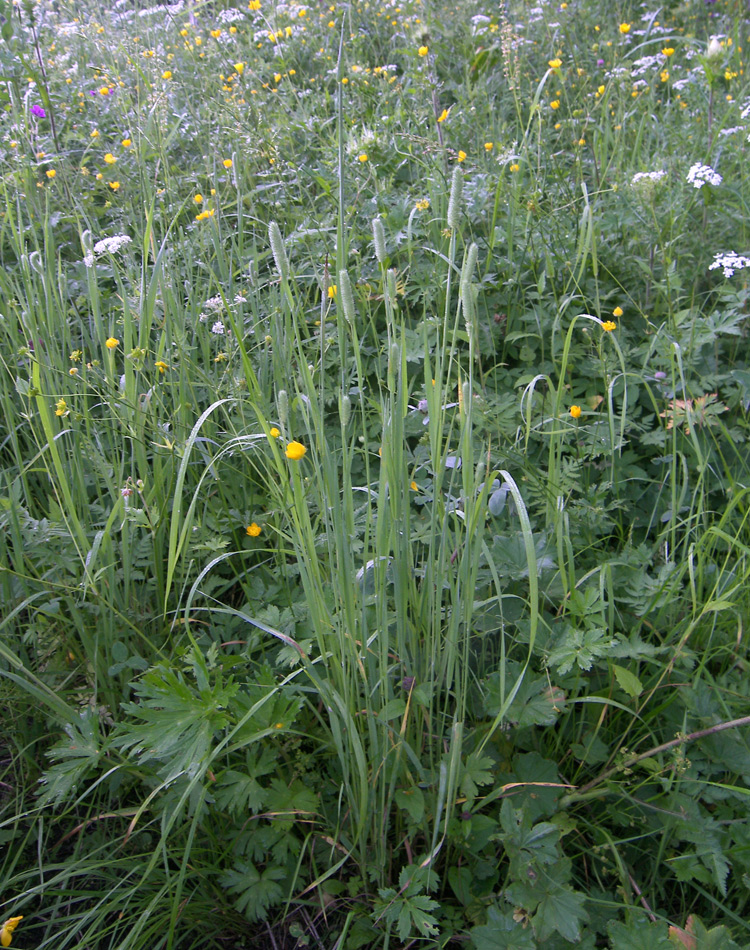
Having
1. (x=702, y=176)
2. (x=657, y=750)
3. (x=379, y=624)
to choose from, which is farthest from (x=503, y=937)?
(x=702, y=176)

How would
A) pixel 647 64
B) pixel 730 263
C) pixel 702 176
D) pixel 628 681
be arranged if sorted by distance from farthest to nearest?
pixel 647 64, pixel 702 176, pixel 730 263, pixel 628 681

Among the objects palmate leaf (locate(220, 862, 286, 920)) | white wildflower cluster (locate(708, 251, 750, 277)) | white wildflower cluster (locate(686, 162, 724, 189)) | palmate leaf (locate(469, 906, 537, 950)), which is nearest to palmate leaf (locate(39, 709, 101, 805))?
palmate leaf (locate(220, 862, 286, 920))

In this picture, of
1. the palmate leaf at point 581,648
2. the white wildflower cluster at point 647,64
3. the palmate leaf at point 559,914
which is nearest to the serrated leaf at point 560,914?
the palmate leaf at point 559,914

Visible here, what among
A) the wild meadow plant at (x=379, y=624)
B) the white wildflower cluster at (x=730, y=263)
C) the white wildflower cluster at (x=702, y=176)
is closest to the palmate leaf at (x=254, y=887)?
the wild meadow plant at (x=379, y=624)

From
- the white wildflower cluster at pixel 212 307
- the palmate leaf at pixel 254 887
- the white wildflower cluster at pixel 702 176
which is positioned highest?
the white wildflower cluster at pixel 702 176

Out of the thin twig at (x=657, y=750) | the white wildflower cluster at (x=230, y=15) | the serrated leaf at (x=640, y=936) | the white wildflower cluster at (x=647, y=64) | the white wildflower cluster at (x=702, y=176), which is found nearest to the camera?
the serrated leaf at (x=640, y=936)

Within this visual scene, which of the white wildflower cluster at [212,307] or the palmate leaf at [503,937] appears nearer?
the palmate leaf at [503,937]

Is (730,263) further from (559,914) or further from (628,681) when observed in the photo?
(559,914)

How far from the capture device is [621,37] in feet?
11.8

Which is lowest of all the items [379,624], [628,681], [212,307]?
[628,681]

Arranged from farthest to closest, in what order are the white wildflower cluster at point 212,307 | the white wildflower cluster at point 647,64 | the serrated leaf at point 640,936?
the white wildflower cluster at point 647,64, the white wildflower cluster at point 212,307, the serrated leaf at point 640,936

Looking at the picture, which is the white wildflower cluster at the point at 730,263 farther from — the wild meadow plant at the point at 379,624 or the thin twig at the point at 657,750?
the thin twig at the point at 657,750

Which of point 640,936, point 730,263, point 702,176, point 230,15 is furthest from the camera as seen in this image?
point 230,15

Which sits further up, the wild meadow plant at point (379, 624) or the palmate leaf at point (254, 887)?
the wild meadow plant at point (379, 624)
